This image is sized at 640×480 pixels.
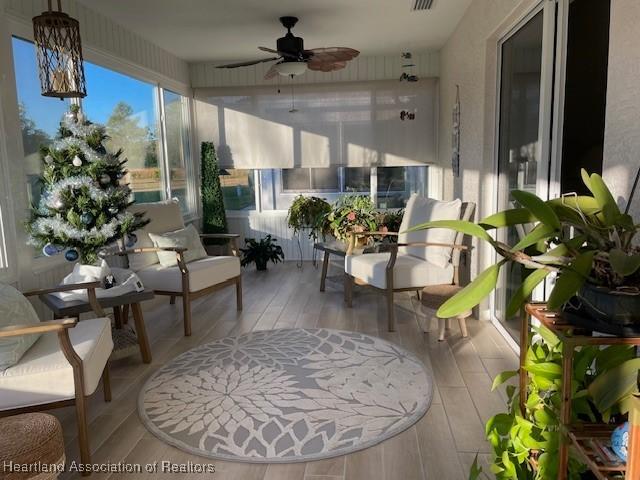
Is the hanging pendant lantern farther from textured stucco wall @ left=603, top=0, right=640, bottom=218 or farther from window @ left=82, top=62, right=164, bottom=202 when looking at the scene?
textured stucco wall @ left=603, top=0, right=640, bottom=218

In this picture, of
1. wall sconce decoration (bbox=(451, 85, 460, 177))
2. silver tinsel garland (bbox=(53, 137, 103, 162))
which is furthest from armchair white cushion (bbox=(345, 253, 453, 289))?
silver tinsel garland (bbox=(53, 137, 103, 162))

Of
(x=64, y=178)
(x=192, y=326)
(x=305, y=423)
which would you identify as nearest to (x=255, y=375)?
(x=305, y=423)

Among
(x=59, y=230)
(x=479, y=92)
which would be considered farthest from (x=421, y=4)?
(x=59, y=230)

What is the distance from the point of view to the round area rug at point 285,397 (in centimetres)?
228

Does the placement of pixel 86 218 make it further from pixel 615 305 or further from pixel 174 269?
pixel 615 305

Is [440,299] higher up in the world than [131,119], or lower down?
lower down

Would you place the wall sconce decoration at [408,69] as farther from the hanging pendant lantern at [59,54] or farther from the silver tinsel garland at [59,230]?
the silver tinsel garland at [59,230]

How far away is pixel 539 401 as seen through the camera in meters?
1.50

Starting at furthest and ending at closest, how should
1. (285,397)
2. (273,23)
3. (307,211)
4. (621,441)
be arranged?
(307,211) → (273,23) → (285,397) → (621,441)

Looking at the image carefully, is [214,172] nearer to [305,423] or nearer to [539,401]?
[305,423]

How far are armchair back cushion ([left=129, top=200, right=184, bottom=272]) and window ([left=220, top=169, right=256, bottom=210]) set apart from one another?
1893 mm

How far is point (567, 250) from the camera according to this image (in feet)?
4.31

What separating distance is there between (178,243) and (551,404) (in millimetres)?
3346

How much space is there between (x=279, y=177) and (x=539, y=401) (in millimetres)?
5260
